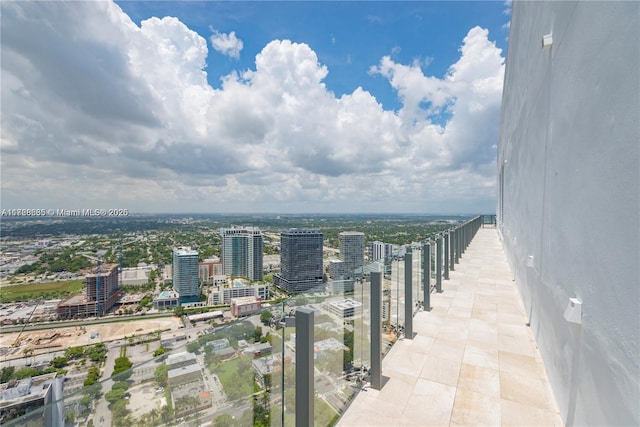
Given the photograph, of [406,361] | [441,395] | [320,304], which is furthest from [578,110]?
[406,361]

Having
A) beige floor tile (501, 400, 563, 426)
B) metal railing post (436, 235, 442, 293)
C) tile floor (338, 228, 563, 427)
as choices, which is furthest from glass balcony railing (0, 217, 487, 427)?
metal railing post (436, 235, 442, 293)

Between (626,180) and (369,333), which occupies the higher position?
(626,180)

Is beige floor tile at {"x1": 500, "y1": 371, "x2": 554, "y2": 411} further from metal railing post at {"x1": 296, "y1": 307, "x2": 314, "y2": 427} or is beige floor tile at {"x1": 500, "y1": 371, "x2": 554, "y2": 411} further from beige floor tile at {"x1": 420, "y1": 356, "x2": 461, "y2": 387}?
metal railing post at {"x1": 296, "y1": 307, "x2": 314, "y2": 427}

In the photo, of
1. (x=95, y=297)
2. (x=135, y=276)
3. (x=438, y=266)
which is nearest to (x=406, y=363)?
(x=438, y=266)

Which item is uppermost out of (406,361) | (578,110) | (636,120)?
(578,110)

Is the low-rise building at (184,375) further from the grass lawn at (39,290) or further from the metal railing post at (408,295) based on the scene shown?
the grass lawn at (39,290)

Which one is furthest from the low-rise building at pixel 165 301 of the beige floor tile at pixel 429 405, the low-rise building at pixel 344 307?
the beige floor tile at pixel 429 405

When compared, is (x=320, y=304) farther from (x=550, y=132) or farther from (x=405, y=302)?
(x=550, y=132)
